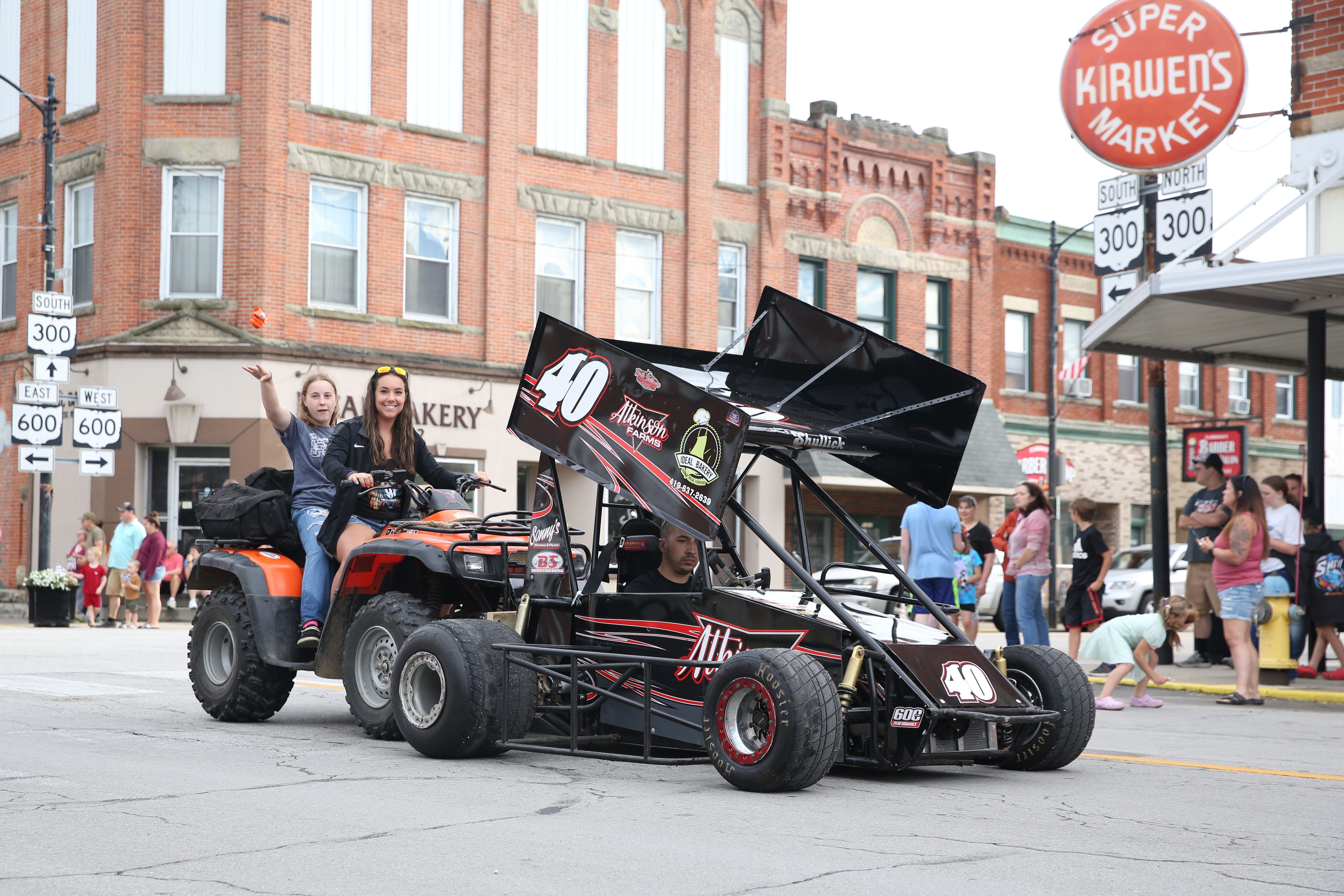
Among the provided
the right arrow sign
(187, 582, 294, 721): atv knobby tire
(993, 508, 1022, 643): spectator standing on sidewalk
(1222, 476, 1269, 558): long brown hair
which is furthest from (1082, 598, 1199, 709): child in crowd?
the right arrow sign

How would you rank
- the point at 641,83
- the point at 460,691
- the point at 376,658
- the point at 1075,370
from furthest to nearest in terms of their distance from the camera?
1. the point at 1075,370
2. the point at 641,83
3. the point at 376,658
4. the point at 460,691

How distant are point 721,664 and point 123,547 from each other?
18.7 m

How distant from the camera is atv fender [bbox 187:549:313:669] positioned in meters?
9.63

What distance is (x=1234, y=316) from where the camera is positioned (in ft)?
50.3

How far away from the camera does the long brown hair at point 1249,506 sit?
44.3ft

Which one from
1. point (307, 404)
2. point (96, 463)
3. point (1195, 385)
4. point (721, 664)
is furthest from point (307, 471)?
point (1195, 385)

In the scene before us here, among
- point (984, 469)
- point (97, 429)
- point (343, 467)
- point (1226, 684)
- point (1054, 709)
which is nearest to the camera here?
point (1054, 709)

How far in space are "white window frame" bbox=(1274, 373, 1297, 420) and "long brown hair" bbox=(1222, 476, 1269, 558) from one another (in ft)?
101

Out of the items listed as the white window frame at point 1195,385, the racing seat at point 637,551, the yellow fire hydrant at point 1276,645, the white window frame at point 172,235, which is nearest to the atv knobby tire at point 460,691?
the racing seat at point 637,551

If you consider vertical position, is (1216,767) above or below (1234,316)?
below

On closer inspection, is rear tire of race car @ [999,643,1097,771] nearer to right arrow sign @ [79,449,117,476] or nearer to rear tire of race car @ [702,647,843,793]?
rear tire of race car @ [702,647,843,793]

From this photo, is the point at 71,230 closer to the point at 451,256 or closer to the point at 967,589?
the point at 451,256

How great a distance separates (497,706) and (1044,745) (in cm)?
290

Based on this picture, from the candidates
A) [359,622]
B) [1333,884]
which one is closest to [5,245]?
[359,622]
